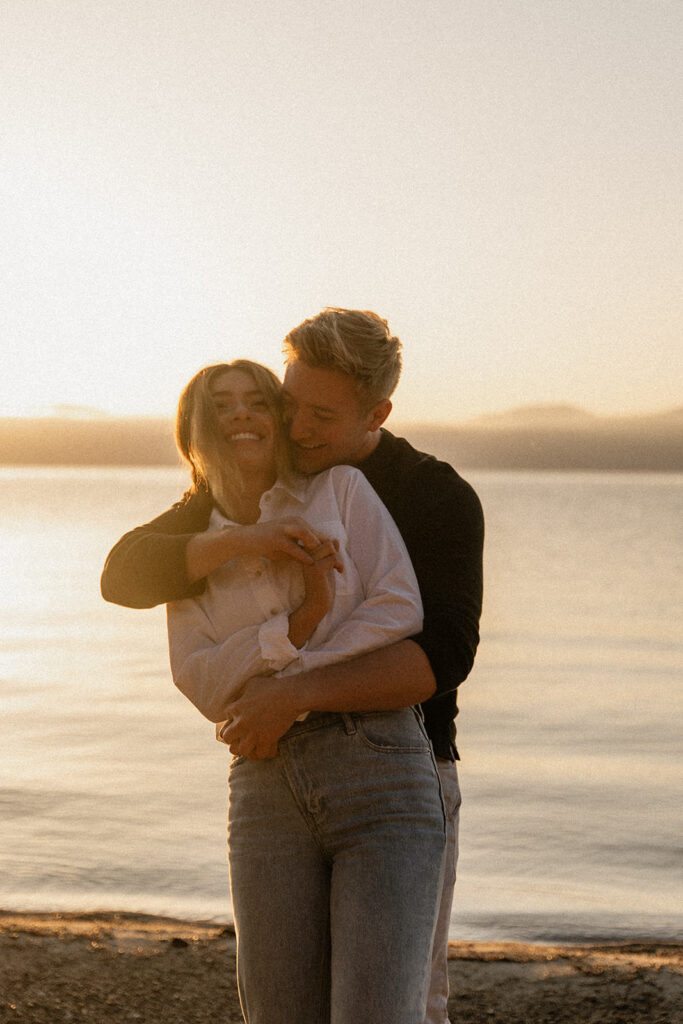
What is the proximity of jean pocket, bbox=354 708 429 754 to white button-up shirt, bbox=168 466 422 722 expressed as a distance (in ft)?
0.43

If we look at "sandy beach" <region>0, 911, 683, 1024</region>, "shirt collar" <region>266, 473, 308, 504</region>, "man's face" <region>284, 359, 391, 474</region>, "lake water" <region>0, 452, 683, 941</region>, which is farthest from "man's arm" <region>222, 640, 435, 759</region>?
"lake water" <region>0, 452, 683, 941</region>

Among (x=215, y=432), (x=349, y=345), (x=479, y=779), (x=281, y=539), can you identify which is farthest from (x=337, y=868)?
(x=479, y=779)

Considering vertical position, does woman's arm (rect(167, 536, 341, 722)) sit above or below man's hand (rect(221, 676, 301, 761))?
above

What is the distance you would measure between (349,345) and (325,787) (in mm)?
902

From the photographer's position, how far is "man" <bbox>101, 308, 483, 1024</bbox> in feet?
7.88

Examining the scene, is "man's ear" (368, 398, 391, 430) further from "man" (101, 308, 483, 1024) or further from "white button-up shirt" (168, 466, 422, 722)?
"white button-up shirt" (168, 466, 422, 722)

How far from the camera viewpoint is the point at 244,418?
265cm

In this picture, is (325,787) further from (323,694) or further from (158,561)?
(158,561)

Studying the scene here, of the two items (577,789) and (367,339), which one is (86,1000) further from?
(577,789)

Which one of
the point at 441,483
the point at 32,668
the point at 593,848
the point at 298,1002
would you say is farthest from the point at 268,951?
the point at 32,668

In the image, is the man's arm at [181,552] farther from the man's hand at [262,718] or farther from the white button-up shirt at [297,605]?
the man's hand at [262,718]

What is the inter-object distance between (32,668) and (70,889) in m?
8.21

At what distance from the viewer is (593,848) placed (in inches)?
274

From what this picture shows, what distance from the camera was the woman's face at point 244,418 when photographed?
2.65 meters
